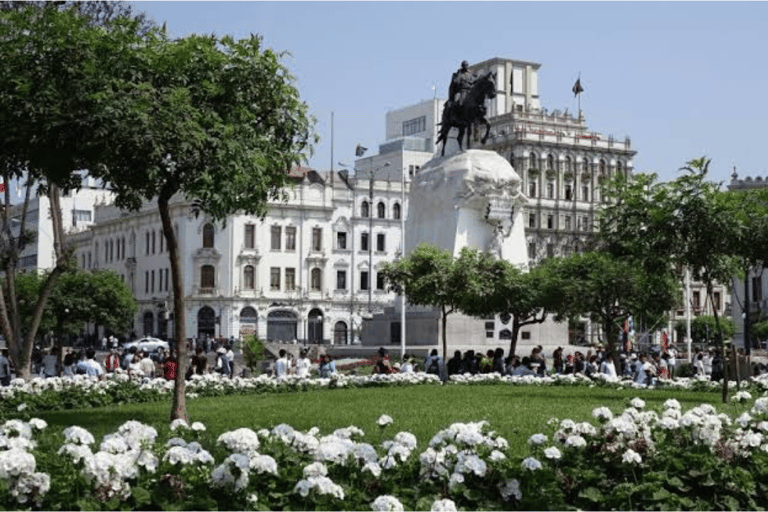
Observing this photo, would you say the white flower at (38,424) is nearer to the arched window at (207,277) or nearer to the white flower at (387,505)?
the white flower at (387,505)

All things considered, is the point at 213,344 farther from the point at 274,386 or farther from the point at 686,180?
the point at 686,180

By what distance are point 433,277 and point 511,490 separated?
1045 inches

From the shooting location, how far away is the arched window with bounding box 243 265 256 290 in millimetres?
90188

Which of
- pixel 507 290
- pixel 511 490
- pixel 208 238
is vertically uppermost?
pixel 208 238

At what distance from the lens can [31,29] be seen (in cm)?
1543

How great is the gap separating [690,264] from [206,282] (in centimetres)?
6855

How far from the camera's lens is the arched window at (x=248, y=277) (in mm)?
90188

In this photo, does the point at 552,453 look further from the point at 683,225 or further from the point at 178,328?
the point at 683,225

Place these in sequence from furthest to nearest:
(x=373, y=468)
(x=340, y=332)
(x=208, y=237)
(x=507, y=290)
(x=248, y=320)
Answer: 1. (x=340, y=332)
2. (x=248, y=320)
3. (x=208, y=237)
4. (x=507, y=290)
5. (x=373, y=468)

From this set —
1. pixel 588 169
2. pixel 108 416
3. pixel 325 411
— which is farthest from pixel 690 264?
pixel 588 169

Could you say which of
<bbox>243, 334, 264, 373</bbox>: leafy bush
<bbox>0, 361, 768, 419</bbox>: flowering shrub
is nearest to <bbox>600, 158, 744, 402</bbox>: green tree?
<bbox>0, 361, 768, 419</bbox>: flowering shrub

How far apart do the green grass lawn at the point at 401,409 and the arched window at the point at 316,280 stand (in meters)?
66.2

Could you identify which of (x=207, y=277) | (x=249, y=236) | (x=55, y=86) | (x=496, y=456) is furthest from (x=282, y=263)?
(x=496, y=456)

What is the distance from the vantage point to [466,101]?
43.2 metres
